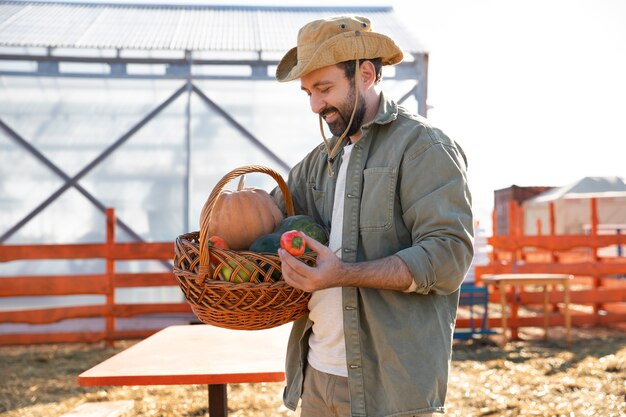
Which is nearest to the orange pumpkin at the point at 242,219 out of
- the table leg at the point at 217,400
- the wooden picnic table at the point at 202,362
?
the wooden picnic table at the point at 202,362

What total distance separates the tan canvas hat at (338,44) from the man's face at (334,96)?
0.04m

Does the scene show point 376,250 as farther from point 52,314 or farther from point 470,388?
point 52,314

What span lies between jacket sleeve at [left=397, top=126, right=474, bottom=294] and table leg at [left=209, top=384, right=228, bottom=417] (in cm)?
154

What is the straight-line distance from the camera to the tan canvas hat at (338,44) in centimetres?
178

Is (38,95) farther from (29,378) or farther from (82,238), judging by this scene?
(29,378)

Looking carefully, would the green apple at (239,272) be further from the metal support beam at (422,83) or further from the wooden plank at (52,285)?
the metal support beam at (422,83)

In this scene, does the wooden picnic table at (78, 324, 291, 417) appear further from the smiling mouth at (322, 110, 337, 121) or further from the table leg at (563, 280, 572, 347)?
the table leg at (563, 280, 572, 347)

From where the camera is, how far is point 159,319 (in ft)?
25.6

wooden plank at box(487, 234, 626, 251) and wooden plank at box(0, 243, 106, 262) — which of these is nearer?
wooden plank at box(0, 243, 106, 262)

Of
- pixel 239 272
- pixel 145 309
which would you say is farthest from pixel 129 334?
pixel 239 272

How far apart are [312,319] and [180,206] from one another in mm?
6366

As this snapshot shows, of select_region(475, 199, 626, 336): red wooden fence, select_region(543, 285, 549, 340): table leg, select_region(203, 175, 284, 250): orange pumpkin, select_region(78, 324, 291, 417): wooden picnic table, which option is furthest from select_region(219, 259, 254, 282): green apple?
select_region(475, 199, 626, 336): red wooden fence

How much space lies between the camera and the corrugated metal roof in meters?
8.18

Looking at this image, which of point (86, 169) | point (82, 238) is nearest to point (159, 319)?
point (82, 238)
